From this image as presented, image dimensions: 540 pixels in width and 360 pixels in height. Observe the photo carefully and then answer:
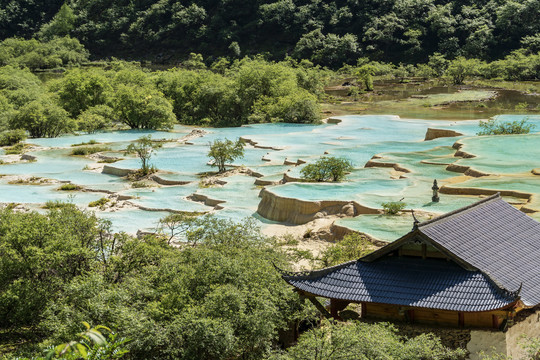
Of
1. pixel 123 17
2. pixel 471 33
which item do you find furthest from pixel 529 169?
pixel 123 17

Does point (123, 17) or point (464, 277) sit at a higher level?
point (123, 17)

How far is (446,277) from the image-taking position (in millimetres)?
11883

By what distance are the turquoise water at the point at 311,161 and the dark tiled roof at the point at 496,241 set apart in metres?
5.95

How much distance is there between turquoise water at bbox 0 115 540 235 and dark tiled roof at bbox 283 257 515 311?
266 inches

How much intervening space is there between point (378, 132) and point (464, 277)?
94.2 ft

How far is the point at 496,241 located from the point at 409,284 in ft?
6.48

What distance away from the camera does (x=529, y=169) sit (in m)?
25.5

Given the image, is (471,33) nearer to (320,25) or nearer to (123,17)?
(320,25)

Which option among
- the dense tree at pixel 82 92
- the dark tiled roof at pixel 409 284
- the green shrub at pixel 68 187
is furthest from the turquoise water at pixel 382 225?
the dense tree at pixel 82 92

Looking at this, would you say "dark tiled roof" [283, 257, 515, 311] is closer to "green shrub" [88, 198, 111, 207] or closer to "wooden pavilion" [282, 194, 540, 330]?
"wooden pavilion" [282, 194, 540, 330]

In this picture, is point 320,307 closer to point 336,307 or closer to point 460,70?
point 336,307

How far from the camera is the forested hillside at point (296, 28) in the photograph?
81250mm

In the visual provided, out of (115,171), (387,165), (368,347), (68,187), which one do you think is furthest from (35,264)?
(115,171)

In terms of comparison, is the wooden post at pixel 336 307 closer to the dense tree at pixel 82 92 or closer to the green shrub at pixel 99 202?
the green shrub at pixel 99 202
